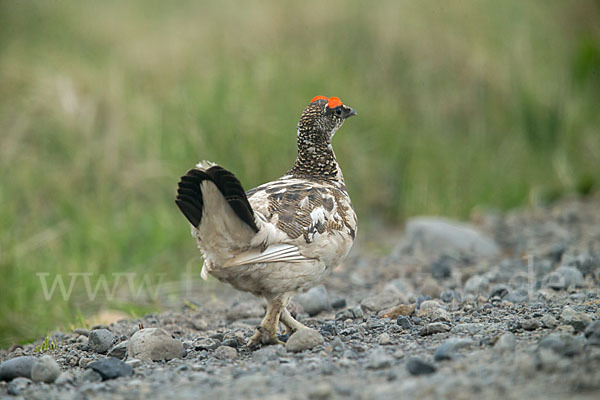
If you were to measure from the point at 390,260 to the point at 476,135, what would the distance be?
10.4 ft

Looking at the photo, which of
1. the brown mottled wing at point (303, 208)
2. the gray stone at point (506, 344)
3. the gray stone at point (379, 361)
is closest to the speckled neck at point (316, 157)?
the brown mottled wing at point (303, 208)

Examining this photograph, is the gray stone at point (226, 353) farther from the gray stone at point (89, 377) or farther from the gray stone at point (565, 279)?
the gray stone at point (565, 279)

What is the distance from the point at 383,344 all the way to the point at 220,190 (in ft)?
3.91

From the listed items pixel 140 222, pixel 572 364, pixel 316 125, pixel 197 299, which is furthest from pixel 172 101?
pixel 572 364

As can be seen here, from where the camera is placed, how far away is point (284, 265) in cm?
396

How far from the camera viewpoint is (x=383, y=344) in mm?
3828

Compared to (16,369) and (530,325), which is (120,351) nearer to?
(16,369)

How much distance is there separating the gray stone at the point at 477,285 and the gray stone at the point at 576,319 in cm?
137

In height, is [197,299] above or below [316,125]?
below

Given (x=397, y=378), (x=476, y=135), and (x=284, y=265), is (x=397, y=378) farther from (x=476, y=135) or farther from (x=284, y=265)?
(x=476, y=135)

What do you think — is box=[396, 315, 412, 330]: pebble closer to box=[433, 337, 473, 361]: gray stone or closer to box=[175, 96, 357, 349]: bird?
box=[175, 96, 357, 349]: bird

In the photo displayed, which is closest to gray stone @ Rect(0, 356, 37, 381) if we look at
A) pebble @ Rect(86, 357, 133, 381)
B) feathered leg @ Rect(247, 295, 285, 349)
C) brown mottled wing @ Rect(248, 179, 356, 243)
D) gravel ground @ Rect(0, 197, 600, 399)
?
gravel ground @ Rect(0, 197, 600, 399)

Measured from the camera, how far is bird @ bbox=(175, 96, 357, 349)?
3.81 m

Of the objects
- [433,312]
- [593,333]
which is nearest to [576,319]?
[593,333]
